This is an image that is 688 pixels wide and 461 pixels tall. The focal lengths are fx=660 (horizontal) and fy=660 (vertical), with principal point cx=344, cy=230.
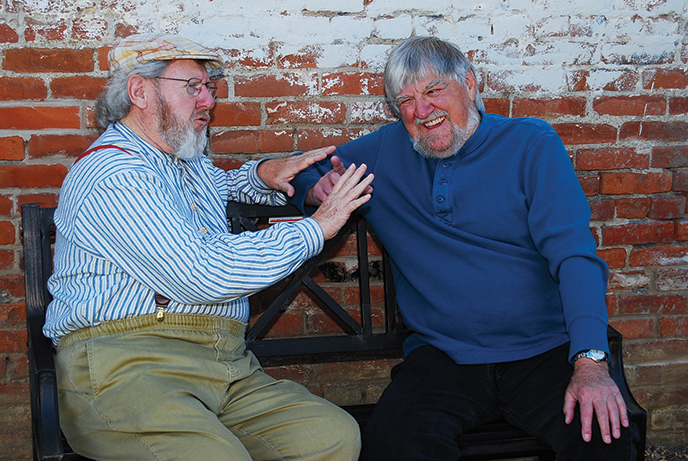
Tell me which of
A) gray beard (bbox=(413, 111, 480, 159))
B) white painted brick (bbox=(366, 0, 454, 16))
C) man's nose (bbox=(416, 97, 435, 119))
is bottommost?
gray beard (bbox=(413, 111, 480, 159))

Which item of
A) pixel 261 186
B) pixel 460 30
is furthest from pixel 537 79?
pixel 261 186

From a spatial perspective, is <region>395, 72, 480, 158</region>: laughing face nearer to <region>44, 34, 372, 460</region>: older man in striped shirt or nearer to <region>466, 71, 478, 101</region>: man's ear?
<region>466, 71, 478, 101</region>: man's ear

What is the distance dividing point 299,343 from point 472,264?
748 millimetres

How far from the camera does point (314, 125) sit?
2.73 metres

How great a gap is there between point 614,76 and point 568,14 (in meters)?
0.33

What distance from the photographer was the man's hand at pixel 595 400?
192cm

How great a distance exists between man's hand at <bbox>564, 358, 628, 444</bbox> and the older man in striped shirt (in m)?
0.68

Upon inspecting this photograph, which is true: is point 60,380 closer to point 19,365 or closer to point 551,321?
point 19,365

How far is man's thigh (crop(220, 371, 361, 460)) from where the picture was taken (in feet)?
6.56

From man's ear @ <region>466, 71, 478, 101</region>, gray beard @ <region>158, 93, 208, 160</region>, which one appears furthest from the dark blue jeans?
gray beard @ <region>158, 93, 208, 160</region>

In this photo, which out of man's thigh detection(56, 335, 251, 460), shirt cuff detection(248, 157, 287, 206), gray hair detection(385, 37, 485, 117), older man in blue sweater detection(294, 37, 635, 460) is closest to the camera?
man's thigh detection(56, 335, 251, 460)

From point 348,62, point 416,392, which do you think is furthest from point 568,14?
point 416,392

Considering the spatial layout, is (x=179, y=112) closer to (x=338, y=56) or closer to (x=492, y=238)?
(x=338, y=56)

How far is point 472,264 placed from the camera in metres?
2.33
